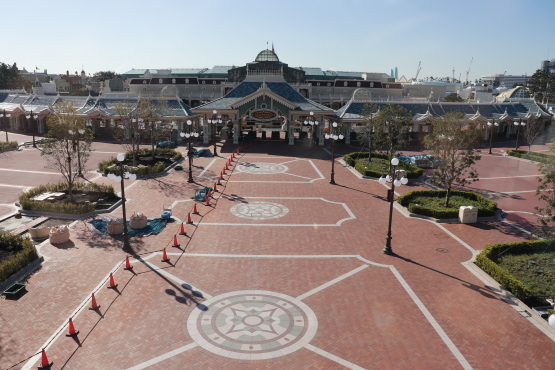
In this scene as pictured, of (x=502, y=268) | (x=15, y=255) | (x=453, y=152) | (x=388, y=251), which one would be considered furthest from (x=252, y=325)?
(x=453, y=152)

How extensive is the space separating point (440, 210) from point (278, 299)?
15.3m

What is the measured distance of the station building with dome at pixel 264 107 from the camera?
56.0 metres

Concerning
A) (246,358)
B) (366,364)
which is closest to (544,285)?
(366,364)

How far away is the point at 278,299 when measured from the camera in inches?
675

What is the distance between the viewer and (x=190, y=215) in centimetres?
2705

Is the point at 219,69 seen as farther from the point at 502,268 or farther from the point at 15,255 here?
the point at 502,268

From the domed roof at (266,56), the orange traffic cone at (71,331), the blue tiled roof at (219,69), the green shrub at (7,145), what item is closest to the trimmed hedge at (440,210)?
the orange traffic cone at (71,331)

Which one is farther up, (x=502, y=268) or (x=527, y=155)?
(x=527, y=155)

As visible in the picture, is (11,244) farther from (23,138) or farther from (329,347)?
(23,138)

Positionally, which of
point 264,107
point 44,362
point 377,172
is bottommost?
point 44,362

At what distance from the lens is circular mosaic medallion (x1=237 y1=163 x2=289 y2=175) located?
40822mm

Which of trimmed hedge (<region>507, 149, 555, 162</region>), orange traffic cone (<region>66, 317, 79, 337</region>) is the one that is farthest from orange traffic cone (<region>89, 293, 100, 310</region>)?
trimmed hedge (<region>507, 149, 555, 162</region>)

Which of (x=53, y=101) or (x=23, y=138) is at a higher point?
(x=53, y=101)

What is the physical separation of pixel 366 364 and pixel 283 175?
27.3 metres
